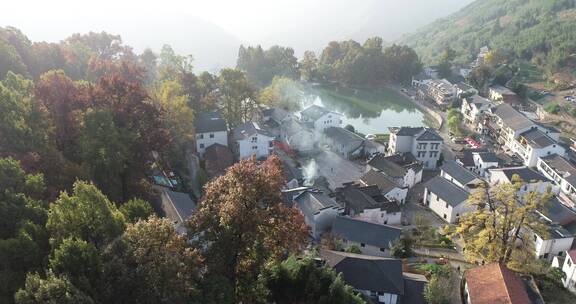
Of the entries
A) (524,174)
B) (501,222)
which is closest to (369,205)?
(501,222)

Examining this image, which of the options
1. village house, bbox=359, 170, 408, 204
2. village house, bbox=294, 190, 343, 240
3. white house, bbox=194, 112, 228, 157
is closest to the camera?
village house, bbox=294, 190, 343, 240

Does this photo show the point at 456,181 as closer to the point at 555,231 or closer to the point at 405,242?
the point at 555,231

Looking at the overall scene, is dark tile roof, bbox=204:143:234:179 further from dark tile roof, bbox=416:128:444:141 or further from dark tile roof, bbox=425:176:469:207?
dark tile roof, bbox=416:128:444:141

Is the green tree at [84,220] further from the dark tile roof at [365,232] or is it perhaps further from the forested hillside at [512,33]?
the forested hillside at [512,33]

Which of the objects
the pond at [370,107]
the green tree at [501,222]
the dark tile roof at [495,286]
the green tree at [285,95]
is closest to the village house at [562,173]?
the green tree at [501,222]

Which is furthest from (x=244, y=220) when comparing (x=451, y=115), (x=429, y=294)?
(x=451, y=115)

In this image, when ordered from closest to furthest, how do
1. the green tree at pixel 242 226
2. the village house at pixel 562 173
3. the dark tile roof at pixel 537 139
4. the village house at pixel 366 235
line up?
the green tree at pixel 242 226 < the village house at pixel 366 235 < the village house at pixel 562 173 < the dark tile roof at pixel 537 139

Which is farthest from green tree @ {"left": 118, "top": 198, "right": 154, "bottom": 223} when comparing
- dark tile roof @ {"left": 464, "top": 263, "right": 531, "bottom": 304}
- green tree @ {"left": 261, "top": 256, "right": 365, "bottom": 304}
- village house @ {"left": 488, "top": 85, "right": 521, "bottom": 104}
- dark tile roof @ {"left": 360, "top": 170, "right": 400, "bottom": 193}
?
village house @ {"left": 488, "top": 85, "right": 521, "bottom": 104}
